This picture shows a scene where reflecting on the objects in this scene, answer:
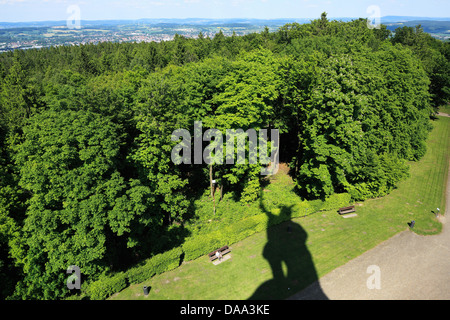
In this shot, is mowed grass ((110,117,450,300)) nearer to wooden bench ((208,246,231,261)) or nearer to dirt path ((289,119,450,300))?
wooden bench ((208,246,231,261))

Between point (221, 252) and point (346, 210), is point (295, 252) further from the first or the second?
point (346, 210)

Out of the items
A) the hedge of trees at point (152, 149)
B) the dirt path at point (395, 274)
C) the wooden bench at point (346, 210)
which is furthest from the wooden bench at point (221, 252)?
the wooden bench at point (346, 210)

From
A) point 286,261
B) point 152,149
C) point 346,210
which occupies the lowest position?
point 286,261

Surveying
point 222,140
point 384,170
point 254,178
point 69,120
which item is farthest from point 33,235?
point 384,170

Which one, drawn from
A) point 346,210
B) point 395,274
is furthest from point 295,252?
point 346,210

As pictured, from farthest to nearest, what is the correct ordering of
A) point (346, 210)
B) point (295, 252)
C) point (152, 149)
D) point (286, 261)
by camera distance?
point (346, 210)
point (152, 149)
point (295, 252)
point (286, 261)

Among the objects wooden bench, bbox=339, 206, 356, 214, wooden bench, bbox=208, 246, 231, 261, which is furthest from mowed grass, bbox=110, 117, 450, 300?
wooden bench, bbox=339, 206, 356, 214
